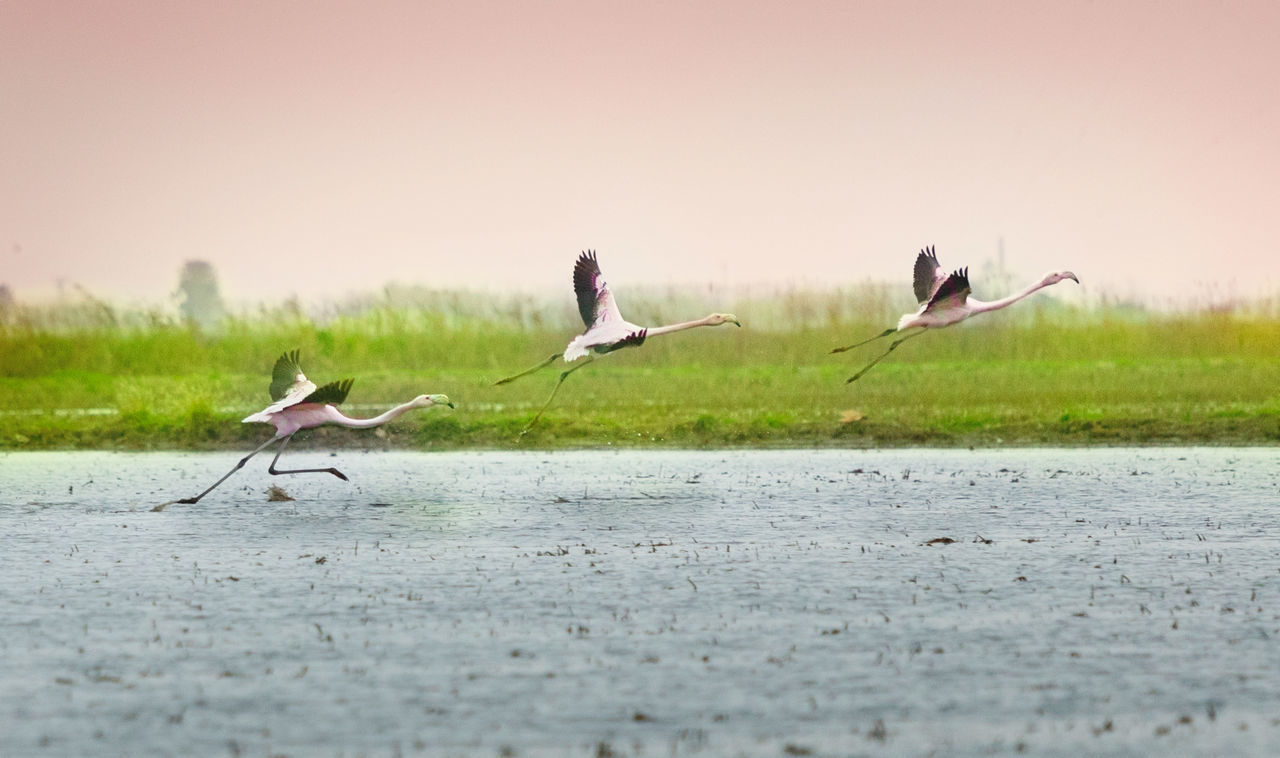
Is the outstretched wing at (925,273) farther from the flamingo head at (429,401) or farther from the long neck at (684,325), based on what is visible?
the flamingo head at (429,401)

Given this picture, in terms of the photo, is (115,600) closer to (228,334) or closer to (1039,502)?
(1039,502)

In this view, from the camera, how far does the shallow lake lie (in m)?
Answer: 5.90

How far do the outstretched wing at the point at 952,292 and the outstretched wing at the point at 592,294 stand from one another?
2.64 metres

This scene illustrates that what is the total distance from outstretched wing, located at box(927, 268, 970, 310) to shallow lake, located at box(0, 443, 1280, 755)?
5.28 feet

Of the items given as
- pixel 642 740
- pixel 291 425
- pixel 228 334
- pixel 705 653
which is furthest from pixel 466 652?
pixel 228 334

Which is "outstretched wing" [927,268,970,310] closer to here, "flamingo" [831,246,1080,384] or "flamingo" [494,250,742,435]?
"flamingo" [831,246,1080,384]

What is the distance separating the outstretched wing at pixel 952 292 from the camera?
1355 centimetres

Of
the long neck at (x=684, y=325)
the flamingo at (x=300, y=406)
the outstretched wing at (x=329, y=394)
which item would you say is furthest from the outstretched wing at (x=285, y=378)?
the long neck at (x=684, y=325)

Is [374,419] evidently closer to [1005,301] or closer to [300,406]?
[300,406]

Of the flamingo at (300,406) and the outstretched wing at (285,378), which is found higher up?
the outstretched wing at (285,378)

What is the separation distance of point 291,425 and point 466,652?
7.06 metres

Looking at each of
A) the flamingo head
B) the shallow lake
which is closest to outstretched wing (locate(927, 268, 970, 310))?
the shallow lake

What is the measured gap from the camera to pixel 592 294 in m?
13.8

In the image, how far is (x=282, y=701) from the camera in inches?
248
